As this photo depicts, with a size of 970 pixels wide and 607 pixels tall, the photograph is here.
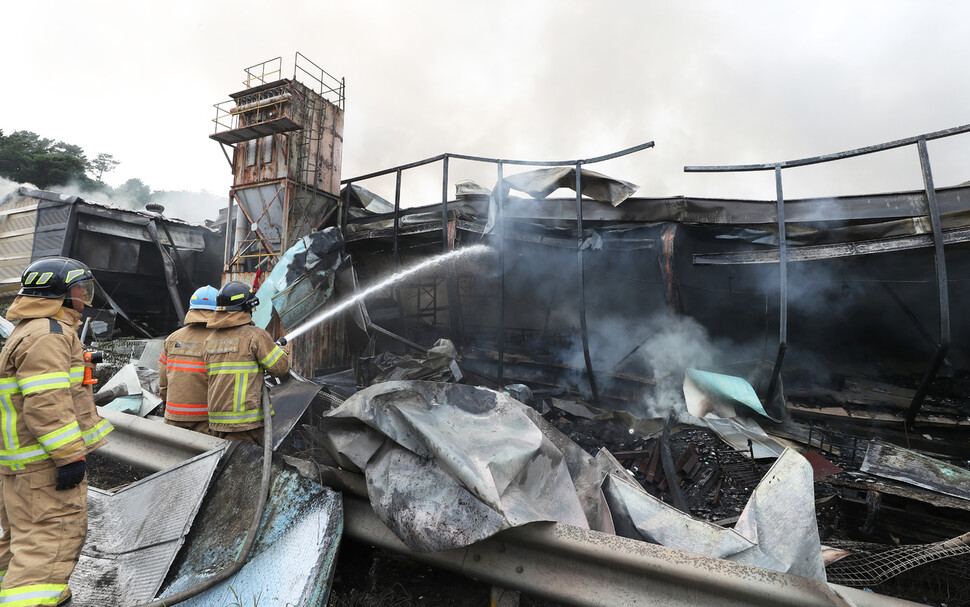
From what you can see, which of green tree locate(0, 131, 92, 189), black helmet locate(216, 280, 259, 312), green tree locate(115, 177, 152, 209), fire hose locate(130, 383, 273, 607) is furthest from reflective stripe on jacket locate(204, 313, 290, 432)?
green tree locate(115, 177, 152, 209)

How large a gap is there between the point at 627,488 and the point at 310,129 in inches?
366

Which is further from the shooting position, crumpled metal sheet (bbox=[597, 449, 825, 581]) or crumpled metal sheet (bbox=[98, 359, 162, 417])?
crumpled metal sheet (bbox=[98, 359, 162, 417])

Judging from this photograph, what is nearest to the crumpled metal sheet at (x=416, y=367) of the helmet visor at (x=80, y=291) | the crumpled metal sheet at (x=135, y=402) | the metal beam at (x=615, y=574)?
the crumpled metal sheet at (x=135, y=402)

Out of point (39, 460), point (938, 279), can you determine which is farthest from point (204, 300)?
point (938, 279)

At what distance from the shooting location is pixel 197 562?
6.60 feet

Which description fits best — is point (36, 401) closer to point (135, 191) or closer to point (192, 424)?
point (192, 424)

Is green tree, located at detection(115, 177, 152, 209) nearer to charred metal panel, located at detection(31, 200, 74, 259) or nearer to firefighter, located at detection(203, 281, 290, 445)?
charred metal panel, located at detection(31, 200, 74, 259)

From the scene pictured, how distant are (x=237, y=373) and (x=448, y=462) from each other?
2.11m

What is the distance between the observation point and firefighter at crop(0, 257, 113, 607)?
2111mm

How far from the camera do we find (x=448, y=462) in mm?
1967

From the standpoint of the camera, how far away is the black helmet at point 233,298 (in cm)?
336

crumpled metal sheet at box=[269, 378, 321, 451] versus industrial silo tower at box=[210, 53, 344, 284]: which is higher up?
industrial silo tower at box=[210, 53, 344, 284]

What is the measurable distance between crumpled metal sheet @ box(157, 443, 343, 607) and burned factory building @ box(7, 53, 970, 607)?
0.01 meters

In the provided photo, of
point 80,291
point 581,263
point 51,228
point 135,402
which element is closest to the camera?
point 80,291
